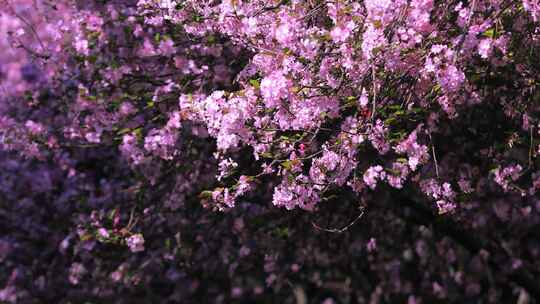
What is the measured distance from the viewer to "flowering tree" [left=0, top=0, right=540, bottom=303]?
192 inches

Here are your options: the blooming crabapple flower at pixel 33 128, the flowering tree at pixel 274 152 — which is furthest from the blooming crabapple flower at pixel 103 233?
the blooming crabapple flower at pixel 33 128

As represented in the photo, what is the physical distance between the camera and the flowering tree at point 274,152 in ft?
16.0

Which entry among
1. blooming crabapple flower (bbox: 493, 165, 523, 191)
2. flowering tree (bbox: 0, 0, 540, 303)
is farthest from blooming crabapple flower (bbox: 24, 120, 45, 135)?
blooming crabapple flower (bbox: 493, 165, 523, 191)

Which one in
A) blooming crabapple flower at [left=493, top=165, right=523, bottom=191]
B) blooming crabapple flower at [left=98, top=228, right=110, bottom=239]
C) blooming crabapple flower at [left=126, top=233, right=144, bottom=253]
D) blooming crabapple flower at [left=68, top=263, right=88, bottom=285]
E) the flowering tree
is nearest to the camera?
the flowering tree

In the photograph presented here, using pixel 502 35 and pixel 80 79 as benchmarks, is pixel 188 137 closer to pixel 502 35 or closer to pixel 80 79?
pixel 80 79

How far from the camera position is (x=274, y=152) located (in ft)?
17.7

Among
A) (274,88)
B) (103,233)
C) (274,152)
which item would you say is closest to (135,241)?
(103,233)

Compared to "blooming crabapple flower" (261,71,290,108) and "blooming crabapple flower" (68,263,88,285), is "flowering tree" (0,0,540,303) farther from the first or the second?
"blooming crabapple flower" (68,263,88,285)

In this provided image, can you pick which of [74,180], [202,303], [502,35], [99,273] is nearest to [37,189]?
[74,180]

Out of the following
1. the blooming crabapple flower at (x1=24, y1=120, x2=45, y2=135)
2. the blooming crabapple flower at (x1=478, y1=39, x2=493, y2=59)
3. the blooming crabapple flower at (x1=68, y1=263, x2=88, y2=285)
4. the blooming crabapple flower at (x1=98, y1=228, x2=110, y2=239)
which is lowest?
the blooming crabapple flower at (x1=478, y1=39, x2=493, y2=59)

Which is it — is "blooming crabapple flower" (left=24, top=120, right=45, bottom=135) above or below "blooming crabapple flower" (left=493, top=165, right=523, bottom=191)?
above

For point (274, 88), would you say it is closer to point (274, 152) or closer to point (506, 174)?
point (274, 152)

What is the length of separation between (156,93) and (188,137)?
1.63 feet

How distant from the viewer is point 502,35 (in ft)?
16.2
